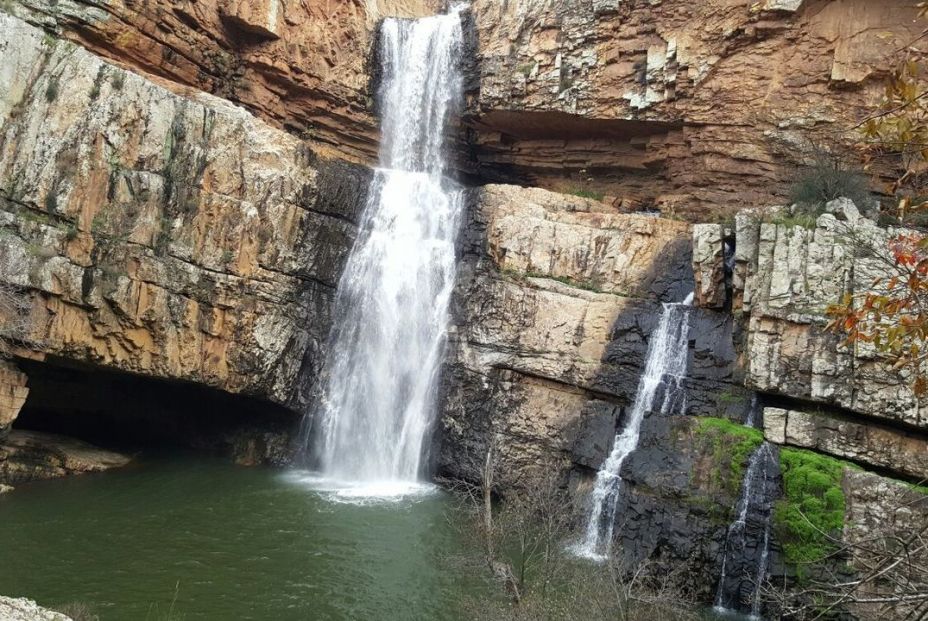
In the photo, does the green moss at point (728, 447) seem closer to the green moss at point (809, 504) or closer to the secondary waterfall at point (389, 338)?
the green moss at point (809, 504)

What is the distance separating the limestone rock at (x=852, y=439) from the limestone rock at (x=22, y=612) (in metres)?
13.6

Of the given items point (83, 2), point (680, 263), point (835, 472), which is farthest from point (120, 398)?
point (835, 472)

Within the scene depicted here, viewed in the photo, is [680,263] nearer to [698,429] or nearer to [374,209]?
[698,429]

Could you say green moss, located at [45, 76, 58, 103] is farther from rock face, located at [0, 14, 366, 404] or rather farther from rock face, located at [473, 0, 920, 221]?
rock face, located at [473, 0, 920, 221]

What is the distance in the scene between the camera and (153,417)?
2339 cm

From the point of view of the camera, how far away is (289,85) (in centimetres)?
2442

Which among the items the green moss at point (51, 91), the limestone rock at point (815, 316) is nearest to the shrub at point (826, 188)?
the limestone rock at point (815, 316)

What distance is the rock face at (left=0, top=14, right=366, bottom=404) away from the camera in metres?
17.8

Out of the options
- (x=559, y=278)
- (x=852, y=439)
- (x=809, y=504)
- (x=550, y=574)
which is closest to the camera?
(x=550, y=574)

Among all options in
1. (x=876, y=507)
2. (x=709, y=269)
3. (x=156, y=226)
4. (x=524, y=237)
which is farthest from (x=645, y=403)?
(x=156, y=226)

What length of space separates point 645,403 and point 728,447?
124 inches

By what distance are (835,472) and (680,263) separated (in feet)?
25.3

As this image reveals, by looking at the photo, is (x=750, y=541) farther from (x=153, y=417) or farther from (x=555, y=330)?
(x=153, y=417)

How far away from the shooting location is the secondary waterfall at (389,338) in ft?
68.6
